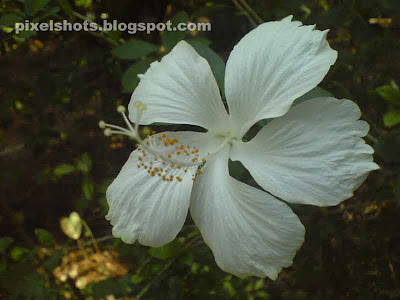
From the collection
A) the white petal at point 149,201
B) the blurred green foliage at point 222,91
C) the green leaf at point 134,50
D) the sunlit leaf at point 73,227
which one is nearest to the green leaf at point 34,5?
the blurred green foliage at point 222,91

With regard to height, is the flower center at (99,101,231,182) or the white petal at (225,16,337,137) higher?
the white petal at (225,16,337,137)

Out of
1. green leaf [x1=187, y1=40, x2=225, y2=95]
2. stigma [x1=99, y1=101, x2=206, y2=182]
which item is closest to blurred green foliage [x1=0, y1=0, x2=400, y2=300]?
green leaf [x1=187, y1=40, x2=225, y2=95]

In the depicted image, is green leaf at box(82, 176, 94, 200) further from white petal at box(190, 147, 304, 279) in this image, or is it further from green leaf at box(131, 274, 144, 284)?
white petal at box(190, 147, 304, 279)

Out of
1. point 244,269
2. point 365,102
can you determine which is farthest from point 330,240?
point 244,269

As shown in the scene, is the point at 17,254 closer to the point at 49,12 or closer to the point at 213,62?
the point at 49,12

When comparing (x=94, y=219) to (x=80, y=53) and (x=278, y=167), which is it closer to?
(x=80, y=53)

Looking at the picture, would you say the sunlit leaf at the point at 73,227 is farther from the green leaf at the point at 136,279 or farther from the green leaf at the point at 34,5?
the green leaf at the point at 34,5
